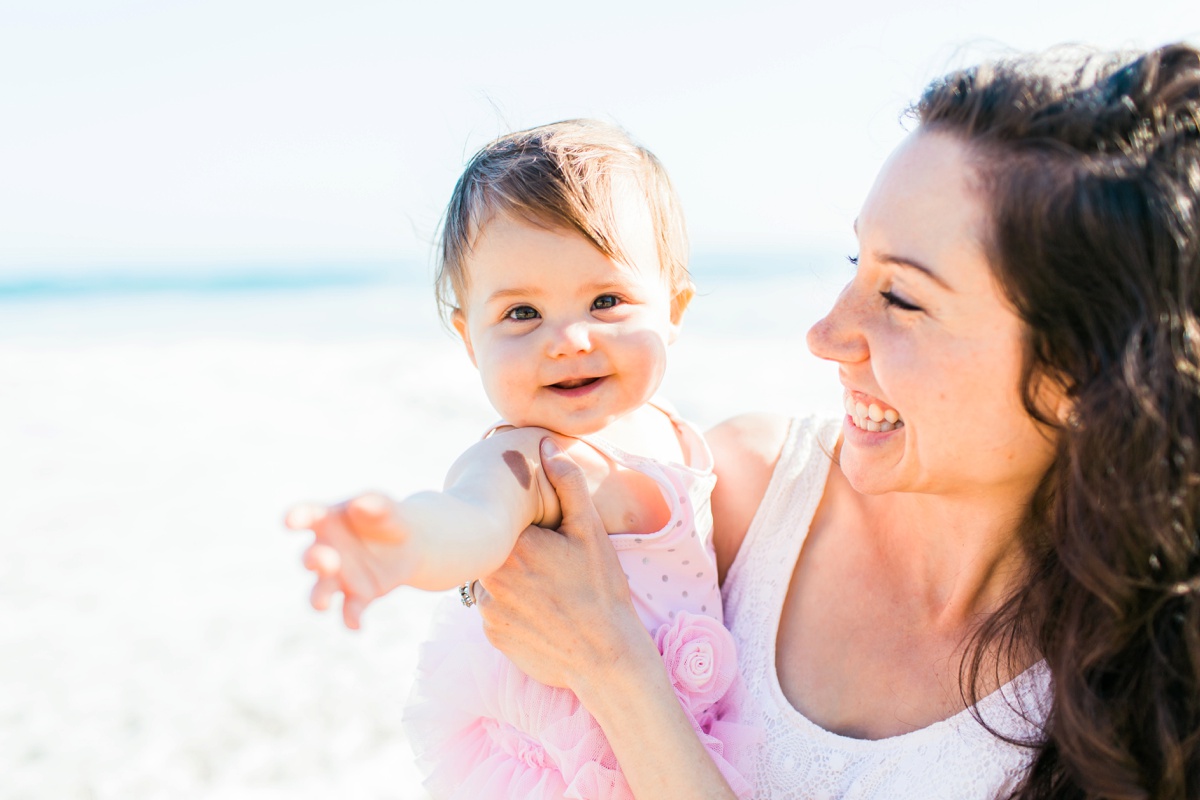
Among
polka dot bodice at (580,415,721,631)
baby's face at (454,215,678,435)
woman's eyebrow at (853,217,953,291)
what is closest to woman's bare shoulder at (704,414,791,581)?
polka dot bodice at (580,415,721,631)

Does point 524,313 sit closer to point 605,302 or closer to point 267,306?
point 605,302

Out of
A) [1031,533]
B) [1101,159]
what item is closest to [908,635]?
[1031,533]

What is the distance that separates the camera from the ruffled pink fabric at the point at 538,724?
6.35ft

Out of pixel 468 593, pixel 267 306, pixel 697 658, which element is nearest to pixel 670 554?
pixel 697 658

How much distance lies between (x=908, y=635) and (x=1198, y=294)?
875 mm

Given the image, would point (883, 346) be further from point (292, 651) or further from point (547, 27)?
point (547, 27)

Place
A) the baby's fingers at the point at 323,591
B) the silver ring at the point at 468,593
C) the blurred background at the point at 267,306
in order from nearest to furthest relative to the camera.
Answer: the baby's fingers at the point at 323,591
the silver ring at the point at 468,593
the blurred background at the point at 267,306

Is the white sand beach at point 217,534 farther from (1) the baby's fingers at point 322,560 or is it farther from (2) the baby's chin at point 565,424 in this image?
(1) the baby's fingers at point 322,560

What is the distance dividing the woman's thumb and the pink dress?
124 millimetres

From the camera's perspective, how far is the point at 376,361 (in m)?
10.3

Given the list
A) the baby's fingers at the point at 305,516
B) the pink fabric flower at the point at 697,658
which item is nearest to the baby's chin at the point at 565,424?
the pink fabric flower at the point at 697,658

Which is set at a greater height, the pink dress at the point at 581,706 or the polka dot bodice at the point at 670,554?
the polka dot bodice at the point at 670,554

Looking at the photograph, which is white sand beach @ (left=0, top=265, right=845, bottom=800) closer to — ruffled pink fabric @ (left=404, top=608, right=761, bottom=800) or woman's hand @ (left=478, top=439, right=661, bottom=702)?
woman's hand @ (left=478, top=439, right=661, bottom=702)

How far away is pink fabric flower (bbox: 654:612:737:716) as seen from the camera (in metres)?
1.96
